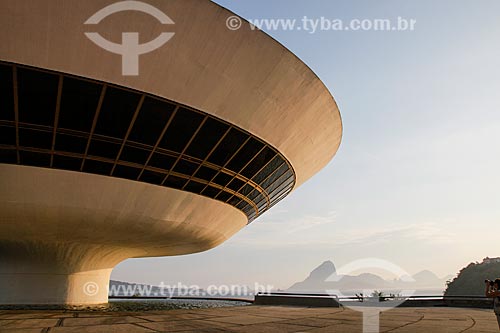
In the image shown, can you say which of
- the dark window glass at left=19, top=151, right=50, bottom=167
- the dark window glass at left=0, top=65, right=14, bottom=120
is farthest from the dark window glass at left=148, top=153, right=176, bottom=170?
the dark window glass at left=0, top=65, right=14, bottom=120

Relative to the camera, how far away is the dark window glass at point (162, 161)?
41.3ft

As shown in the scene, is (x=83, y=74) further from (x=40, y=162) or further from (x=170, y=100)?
(x=40, y=162)

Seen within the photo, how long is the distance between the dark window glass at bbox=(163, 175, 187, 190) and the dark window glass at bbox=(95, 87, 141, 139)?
279 centimetres

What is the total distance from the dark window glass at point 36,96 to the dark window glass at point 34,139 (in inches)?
14.4

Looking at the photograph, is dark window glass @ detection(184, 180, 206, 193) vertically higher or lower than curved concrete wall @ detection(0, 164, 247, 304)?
higher

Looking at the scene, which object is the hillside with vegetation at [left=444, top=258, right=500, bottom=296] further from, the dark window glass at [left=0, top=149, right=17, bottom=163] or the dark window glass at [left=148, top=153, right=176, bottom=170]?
the dark window glass at [left=0, top=149, right=17, bottom=163]

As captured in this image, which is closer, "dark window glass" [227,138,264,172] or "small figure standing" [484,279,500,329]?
"small figure standing" [484,279,500,329]

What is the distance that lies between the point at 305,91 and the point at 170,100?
15.6 feet

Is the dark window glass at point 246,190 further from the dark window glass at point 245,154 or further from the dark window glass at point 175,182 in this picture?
the dark window glass at point 175,182

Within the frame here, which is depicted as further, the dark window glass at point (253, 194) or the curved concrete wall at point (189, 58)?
the dark window glass at point (253, 194)

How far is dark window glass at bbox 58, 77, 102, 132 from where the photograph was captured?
10.2m

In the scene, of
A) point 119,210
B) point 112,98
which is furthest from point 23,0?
point 119,210

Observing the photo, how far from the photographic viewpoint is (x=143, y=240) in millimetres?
16406

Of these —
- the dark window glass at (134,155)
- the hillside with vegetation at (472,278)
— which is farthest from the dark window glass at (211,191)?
the hillside with vegetation at (472,278)
